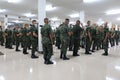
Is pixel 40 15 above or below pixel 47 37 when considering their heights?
above

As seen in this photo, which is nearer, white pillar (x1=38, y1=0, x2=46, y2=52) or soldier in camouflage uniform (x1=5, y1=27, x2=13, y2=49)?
white pillar (x1=38, y1=0, x2=46, y2=52)

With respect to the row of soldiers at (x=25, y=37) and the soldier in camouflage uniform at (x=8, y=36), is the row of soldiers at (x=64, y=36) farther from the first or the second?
the soldier in camouflage uniform at (x=8, y=36)

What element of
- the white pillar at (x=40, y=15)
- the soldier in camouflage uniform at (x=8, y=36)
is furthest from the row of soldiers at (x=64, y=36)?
the soldier in camouflage uniform at (x=8, y=36)

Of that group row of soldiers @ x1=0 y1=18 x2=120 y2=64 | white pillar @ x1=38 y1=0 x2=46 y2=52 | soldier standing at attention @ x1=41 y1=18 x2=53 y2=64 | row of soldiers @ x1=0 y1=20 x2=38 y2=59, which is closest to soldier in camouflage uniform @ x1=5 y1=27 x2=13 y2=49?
row of soldiers @ x1=0 y1=20 x2=38 y2=59

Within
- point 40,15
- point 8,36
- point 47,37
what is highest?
point 40,15

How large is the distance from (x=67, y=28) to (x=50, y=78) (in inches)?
111

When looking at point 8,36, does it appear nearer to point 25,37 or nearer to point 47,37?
point 25,37

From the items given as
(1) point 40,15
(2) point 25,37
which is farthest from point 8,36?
(1) point 40,15

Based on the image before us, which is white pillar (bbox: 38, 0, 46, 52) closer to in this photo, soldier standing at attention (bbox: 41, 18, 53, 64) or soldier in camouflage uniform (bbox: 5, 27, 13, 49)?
soldier standing at attention (bbox: 41, 18, 53, 64)

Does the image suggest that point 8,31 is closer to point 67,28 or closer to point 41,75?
point 67,28

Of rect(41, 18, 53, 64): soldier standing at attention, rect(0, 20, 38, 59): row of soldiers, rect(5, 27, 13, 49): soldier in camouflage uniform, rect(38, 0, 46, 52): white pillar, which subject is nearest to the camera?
rect(41, 18, 53, 64): soldier standing at attention

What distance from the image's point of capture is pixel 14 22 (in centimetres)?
2377

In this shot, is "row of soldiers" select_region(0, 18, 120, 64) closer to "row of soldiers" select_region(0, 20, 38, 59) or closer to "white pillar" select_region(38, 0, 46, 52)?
"row of soldiers" select_region(0, 20, 38, 59)

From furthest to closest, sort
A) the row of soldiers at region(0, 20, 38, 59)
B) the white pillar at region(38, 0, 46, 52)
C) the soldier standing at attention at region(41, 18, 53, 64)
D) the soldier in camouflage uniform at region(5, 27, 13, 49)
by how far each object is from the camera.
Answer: the soldier in camouflage uniform at region(5, 27, 13, 49) → the white pillar at region(38, 0, 46, 52) → the row of soldiers at region(0, 20, 38, 59) → the soldier standing at attention at region(41, 18, 53, 64)
